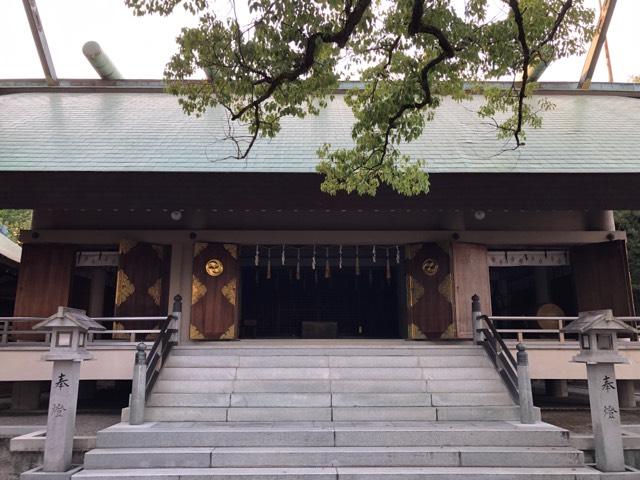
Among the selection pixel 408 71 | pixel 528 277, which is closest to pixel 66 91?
pixel 408 71

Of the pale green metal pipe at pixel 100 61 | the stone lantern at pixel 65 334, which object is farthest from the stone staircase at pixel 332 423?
the pale green metal pipe at pixel 100 61

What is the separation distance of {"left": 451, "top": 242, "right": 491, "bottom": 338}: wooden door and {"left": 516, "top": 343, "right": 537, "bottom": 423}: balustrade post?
11.8 ft

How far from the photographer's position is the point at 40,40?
48.3 ft

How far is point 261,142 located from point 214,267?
337cm

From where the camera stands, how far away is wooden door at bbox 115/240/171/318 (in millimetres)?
11281

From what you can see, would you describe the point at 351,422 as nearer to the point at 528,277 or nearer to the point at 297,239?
the point at 297,239

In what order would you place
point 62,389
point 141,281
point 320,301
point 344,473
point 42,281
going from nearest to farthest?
point 344,473
point 62,389
point 42,281
point 141,281
point 320,301

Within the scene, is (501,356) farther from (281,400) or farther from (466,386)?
(281,400)

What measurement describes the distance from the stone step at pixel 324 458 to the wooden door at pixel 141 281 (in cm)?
537

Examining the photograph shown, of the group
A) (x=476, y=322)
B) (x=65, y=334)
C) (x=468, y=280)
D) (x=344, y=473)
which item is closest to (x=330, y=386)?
(x=344, y=473)

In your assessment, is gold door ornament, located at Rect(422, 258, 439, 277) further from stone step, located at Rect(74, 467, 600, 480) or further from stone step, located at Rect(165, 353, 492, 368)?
stone step, located at Rect(74, 467, 600, 480)

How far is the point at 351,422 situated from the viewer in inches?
290

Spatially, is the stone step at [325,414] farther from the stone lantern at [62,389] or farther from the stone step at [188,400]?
the stone lantern at [62,389]

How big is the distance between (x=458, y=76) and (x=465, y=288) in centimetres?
548
